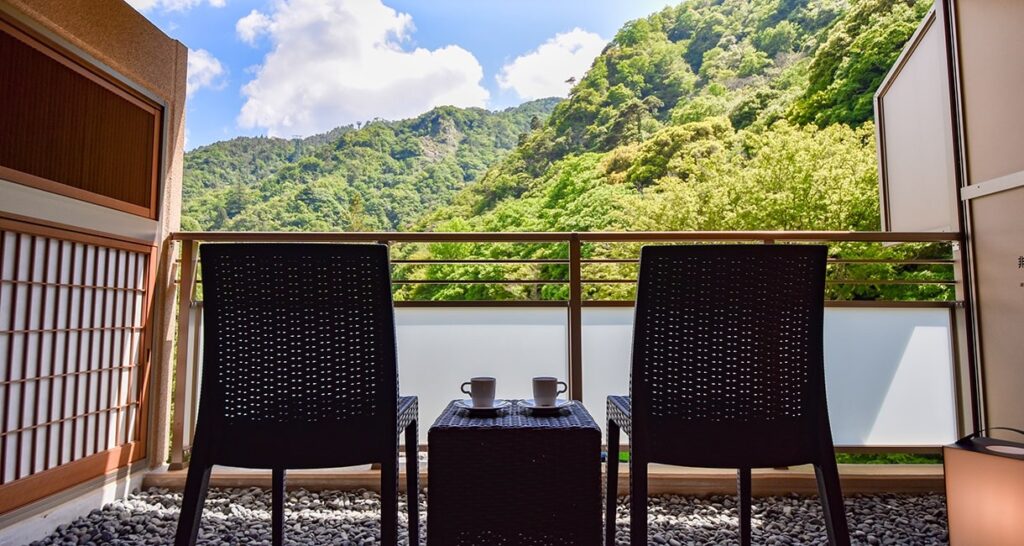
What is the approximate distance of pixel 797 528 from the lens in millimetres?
2160

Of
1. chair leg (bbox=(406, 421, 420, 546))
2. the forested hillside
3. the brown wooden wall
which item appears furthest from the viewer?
the forested hillside

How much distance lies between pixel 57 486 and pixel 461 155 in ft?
53.1

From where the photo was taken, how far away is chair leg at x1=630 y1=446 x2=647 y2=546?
55.1 inches

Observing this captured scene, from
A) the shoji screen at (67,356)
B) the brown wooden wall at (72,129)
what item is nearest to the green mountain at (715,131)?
the brown wooden wall at (72,129)

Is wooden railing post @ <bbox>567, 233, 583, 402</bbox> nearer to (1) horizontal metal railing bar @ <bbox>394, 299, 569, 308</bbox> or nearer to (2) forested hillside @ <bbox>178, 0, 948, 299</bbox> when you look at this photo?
(1) horizontal metal railing bar @ <bbox>394, 299, 569, 308</bbox>

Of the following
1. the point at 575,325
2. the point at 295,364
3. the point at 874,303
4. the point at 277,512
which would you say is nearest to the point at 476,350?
the point at 575,325

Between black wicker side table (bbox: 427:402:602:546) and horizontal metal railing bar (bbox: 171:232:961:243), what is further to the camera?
horizontal metal railing bar (bbox: 171:232:961:243)

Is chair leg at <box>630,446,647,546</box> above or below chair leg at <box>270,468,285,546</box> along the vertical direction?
above

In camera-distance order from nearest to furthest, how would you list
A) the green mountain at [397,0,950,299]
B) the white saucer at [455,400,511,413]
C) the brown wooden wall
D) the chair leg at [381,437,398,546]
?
1. the chair leg at [381,437,398,546]
2. the white saucer at [455,400,511,413]
3. the brown wooden wall
4. the green mountain at [397,0,950,299]

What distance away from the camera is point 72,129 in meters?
2.23

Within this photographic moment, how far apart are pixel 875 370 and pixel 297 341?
253cm

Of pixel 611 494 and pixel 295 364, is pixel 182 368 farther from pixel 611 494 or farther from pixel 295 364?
pixel 611 494

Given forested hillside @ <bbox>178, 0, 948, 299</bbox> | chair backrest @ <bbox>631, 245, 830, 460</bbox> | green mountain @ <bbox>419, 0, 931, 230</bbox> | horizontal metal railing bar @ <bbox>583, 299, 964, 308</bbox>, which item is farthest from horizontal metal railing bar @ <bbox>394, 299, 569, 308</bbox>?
green mountain @ <bbox>419, 0, 931, 230</bbox>

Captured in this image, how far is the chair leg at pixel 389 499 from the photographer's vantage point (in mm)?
1392
